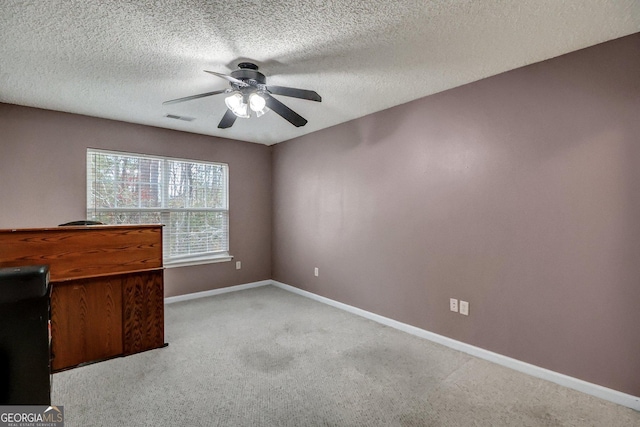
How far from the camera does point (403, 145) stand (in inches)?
136

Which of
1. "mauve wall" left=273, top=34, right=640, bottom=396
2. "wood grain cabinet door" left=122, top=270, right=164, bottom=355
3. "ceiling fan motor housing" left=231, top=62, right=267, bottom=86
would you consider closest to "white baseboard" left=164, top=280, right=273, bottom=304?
"wood grain cabinet door" left=122, top=270, right=164, bottom=355

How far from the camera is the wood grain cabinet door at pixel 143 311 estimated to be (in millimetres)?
2861

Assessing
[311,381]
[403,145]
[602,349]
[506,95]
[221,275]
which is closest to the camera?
[602,349]

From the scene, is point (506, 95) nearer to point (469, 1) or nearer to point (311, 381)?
point (469, 1)

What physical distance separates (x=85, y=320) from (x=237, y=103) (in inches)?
88.8

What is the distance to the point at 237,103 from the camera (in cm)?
255

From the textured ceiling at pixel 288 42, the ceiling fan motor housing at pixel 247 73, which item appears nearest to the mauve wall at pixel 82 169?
the textured ceiling at pixel 288 42

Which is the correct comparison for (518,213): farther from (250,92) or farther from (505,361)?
(250,92)

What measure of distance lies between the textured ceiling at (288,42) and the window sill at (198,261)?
87.2 inches

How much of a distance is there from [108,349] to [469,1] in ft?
12.3

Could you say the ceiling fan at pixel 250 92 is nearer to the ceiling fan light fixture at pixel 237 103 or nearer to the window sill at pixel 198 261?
the ceiling fan light fixture at pixel 237 103

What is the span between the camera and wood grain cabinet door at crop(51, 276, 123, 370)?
2.56 metres

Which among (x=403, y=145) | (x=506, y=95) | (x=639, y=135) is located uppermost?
(x=506, y=95)

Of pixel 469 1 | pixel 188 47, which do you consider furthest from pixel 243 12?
pixel 469 1
